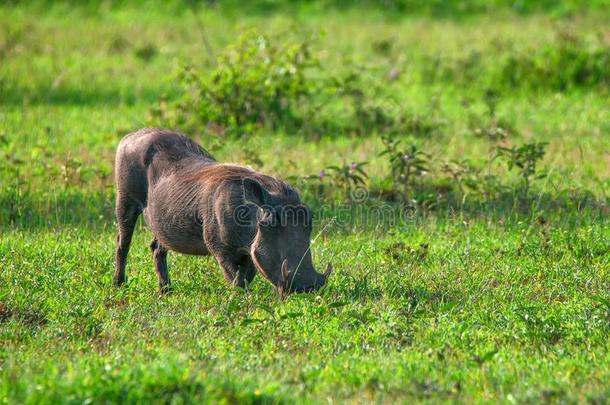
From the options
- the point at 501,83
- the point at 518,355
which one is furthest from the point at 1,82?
the point at 518,355

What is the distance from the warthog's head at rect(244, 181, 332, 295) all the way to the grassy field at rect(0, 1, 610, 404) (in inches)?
5.4

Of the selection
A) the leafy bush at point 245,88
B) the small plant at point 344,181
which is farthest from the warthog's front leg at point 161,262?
the leafy bush at point 245,88

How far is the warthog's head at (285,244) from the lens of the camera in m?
5.50

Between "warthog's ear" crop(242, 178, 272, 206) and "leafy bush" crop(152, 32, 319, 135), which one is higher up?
"warthog's ear" crop(242, 178, 272, 206)

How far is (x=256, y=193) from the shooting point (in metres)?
5.62

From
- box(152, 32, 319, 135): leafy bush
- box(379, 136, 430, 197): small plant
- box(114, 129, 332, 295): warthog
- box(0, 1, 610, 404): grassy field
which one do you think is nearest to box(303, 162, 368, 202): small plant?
box(0, 1, 610, 404): grassy field

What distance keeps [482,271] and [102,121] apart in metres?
5.32

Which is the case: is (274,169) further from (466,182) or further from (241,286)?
(241,286)

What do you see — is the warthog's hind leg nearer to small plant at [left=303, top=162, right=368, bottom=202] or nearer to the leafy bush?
small plant at [left=303, top=162, right=368, bottom=202]

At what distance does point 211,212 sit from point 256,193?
1.34ft

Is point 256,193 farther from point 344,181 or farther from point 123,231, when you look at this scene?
point 344,181

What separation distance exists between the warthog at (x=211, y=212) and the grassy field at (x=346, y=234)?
0.17 metres

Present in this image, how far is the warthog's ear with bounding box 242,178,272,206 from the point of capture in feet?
18.4

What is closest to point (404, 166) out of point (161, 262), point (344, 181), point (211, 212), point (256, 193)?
point (344, 181)
